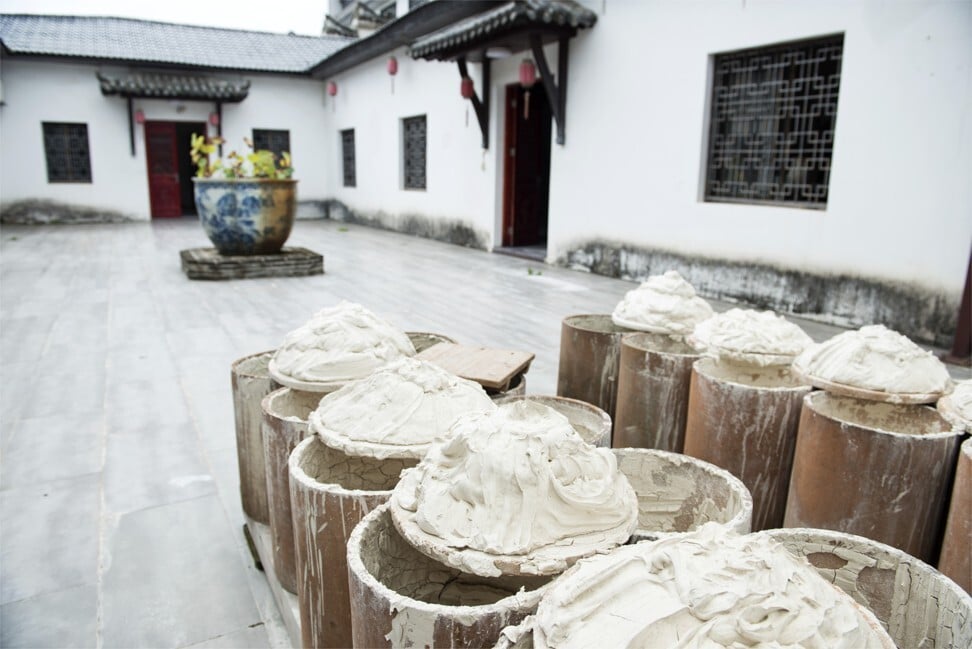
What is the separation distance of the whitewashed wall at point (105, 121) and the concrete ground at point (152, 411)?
17.7ft

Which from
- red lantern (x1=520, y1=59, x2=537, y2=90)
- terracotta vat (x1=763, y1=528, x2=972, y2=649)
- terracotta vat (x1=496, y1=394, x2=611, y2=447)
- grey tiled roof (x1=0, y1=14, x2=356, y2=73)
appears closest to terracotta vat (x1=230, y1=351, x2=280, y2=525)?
terracotta vat (x1=496, y1=394, x2=611, y2=447)

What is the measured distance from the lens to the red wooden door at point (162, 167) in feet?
43.3

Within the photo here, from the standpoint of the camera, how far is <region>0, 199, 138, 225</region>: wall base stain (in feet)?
39.3

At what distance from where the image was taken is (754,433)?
1880 millimetres

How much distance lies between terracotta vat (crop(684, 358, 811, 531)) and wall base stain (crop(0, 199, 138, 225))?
44.1ft

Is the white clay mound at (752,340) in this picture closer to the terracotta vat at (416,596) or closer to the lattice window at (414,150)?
the terracotta vat at (416,596)

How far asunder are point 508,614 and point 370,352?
104cm

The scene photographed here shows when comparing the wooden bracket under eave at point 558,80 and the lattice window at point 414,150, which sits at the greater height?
the wooden bracket under eave at point 558,80

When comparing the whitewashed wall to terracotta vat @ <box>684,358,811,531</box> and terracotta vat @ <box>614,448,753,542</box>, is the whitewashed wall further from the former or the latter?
terracotta vat @ <box>614,448,753,542</box>

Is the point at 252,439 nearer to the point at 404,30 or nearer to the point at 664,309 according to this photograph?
the point at 664,309

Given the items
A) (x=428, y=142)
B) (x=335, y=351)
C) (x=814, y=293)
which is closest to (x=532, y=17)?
(x=814, y=293)

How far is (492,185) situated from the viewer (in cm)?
896

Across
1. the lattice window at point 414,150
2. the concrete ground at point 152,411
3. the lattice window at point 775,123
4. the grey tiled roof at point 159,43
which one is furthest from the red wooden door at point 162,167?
the lattice window at point 775,123

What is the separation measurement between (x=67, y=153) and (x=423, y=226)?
23.1 feet
